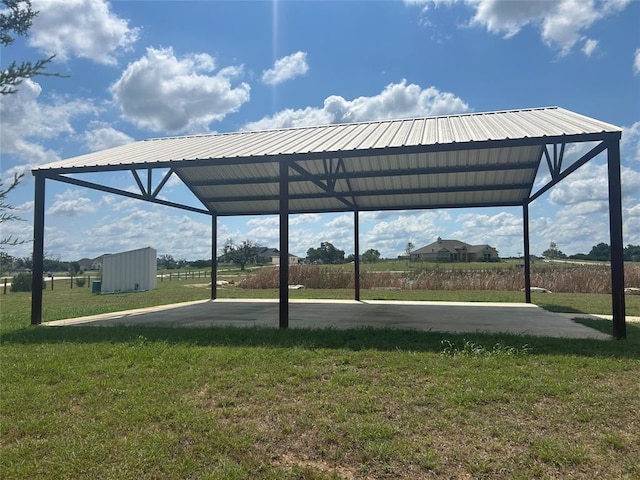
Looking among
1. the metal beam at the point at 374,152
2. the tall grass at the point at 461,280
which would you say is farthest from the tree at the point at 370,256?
the metal beam at the point at 374,152

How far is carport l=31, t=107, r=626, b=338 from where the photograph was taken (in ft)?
23.9

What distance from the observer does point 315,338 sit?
22.2 feet

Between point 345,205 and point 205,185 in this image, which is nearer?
point 205,185

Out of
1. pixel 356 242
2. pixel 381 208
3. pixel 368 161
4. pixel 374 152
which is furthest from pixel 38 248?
pixel 381 208

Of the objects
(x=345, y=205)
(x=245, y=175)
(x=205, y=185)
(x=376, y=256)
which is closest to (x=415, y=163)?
(x=345, y=205)

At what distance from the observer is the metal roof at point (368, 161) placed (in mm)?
7844

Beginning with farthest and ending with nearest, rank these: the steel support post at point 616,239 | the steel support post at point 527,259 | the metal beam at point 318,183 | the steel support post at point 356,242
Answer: the steel support post at point 356,242, the steel support post at point 527,259, the metal beam at point 318,183, the steel support post at point 616,239

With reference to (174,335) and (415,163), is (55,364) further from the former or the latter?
(415,163)

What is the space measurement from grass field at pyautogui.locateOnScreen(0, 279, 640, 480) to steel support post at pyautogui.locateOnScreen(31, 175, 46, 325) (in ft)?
9.97

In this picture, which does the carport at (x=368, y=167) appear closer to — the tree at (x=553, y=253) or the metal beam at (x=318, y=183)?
the metal beam at (x=318, y=183)

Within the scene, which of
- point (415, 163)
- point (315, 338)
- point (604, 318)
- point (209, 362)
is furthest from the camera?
point (415, 163)

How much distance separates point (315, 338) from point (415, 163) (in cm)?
658

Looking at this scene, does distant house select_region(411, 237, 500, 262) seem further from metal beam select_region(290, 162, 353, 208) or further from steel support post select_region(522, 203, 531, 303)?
metal beam select_region(290, 162, 353, 208)

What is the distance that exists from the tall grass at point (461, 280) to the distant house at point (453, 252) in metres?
50.9
